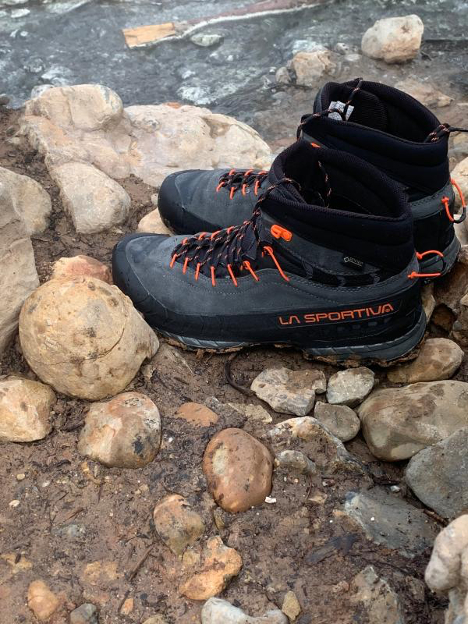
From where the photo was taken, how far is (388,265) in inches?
89.9

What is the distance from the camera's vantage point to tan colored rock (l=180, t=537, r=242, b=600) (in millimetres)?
1739

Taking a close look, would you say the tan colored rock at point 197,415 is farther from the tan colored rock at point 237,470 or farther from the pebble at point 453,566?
the pebble at point 453,566

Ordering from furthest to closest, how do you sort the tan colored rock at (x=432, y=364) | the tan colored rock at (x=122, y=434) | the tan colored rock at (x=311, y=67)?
the tan colored rock at (x=311, y=67), the tan colored rock at (x=432, y=364), the tan colored rock at (x=122, y=434)

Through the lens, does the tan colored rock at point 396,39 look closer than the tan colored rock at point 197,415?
No

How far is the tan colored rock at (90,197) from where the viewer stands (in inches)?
118

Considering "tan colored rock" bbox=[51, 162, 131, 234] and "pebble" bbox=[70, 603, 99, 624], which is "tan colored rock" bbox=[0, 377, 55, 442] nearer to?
"pebble" bbox=[70, 603, 99, 624]

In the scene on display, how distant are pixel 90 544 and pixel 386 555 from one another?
777 millimetres

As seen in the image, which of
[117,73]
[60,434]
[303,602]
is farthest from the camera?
[117,73]

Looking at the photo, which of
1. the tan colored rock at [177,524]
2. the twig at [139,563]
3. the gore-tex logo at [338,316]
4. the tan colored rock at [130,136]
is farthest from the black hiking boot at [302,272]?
the tan colored rock at [130,136]

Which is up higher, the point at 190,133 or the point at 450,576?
the point at 450,576

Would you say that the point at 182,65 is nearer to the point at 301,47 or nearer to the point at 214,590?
the point at 301,47

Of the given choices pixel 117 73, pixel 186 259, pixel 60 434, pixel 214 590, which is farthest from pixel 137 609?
pixel 117 73

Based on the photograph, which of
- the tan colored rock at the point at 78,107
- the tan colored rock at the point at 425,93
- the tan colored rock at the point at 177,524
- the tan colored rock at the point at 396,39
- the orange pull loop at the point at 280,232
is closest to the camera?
the tan colored rock at the point at 177,524

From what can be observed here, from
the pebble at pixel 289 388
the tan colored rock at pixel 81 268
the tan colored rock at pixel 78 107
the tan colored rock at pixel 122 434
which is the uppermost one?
the tan colored rock at pixel 78 107
